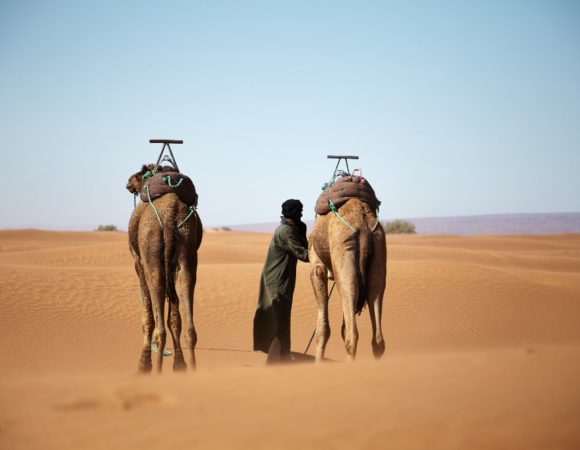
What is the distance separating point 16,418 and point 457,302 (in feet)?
45.8

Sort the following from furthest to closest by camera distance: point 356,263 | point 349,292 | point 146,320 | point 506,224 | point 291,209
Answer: point 506,224 → point 291,209 → point 146,320 → point 356,263 → point 349,292

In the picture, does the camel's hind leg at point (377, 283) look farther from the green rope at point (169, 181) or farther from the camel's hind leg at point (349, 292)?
the green rope at point (169, 181)

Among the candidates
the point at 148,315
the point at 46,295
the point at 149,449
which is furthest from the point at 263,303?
the point at 46,295

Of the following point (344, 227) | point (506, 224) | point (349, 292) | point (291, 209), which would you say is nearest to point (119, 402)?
point (349, 292)

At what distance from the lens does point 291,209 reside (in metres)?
9.56

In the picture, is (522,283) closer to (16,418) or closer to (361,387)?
(361,387)

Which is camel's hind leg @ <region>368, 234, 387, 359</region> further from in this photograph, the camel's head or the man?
the camel's head

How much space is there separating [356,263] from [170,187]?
2551 millimetres

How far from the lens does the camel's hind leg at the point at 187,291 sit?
7856 millimetres

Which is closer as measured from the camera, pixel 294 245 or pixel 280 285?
pixel 294 245

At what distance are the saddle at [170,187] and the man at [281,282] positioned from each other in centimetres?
161

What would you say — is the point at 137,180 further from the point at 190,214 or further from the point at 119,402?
the point at 119,402

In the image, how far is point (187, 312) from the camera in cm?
787

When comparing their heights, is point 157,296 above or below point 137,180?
below
